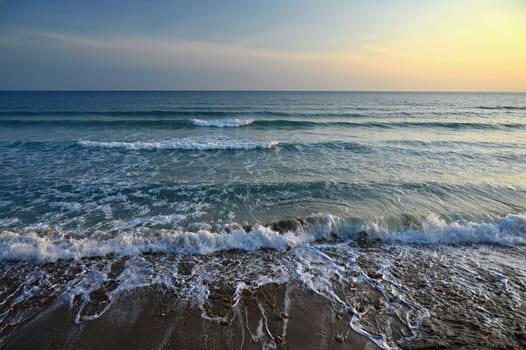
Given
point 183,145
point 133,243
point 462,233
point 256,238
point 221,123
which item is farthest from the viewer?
point 221,123

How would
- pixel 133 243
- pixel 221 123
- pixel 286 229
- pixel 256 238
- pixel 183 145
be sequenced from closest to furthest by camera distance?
1. pixel 133 243
2. pixel 256 238
3. pixel 286 229
4. pixel 183 145
5. pixel 221 123

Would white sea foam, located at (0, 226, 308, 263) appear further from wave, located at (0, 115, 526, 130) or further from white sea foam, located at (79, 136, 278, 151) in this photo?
wave, located at (0, 115, 526, 130)

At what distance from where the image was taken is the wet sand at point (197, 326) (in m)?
3.25

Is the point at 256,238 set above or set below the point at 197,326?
above

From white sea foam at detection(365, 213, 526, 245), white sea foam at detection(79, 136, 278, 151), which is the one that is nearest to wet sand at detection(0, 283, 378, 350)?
white sea foam at detection(365, 213, 526, 245)

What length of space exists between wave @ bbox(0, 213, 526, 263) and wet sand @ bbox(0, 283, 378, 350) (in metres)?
1.40

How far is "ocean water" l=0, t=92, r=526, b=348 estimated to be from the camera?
13.2 ft

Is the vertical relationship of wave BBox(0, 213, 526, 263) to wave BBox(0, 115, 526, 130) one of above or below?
below

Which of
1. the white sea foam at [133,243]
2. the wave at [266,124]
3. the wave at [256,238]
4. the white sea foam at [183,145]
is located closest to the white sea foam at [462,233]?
the wave at [256,238]

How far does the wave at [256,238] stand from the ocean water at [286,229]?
0.10ft

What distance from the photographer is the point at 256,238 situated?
18.4 feet

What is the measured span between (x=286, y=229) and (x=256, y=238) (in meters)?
0.88

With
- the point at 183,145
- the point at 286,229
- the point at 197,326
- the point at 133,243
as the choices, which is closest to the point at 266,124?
the point at 183,145

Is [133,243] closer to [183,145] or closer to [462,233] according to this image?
[462,233]
